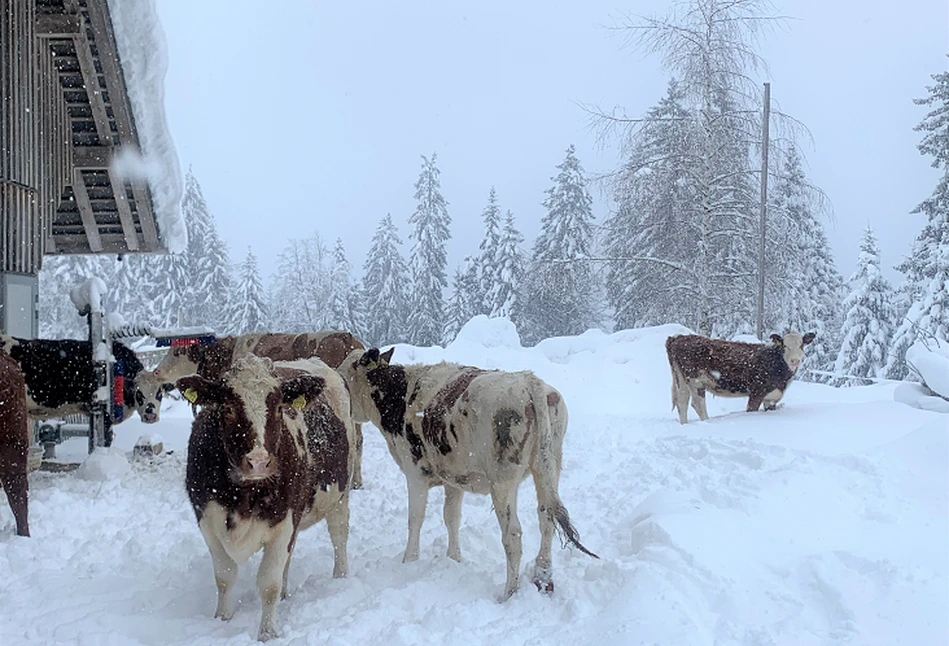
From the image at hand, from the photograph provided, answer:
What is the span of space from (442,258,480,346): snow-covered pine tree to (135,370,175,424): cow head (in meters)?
30.1

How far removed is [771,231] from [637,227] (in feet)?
11.5

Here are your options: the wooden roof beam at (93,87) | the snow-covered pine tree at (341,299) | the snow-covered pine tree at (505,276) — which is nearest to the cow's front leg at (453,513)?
the wooden roof beam at (93,87)

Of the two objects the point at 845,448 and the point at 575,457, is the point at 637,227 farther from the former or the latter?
the point at 845,448

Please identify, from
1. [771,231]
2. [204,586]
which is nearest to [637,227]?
[771,231]

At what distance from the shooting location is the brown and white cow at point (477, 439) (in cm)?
476

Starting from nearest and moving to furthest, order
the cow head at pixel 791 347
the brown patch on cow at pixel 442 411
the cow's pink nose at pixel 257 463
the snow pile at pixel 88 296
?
the cow's pink nose at pixel 257 463 < the brown patch on cow at pixel 442 411 < the snow pile at pixel 88 296 < the cow head at pixel 791 347

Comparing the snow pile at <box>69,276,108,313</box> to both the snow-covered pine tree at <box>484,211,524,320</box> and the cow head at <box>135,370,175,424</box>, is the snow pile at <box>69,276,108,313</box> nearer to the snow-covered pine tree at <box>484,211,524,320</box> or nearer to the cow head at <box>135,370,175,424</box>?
the cow head at <box>135,370,175,424</box>

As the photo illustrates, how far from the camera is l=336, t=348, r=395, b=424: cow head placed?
6.12 m

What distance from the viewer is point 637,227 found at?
19297 mm

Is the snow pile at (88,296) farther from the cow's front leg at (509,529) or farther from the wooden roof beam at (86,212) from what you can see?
the cow's front leg at (509,529)

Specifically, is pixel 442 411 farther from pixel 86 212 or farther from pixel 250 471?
pixel 86 212

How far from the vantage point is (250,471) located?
373 centimetres

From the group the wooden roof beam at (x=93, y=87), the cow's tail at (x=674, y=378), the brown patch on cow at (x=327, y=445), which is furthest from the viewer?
the cow's tail at (x=674, y=378)

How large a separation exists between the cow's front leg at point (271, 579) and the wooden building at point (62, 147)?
7.27 meters
